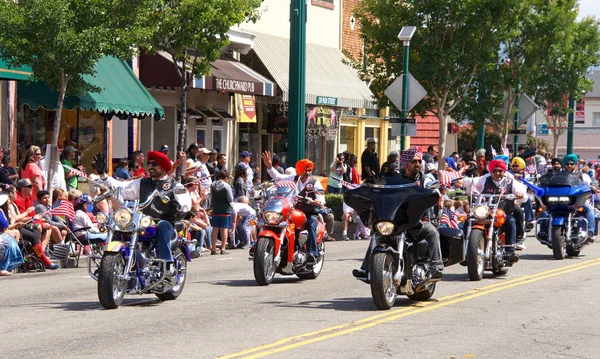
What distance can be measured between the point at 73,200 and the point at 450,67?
737 inches

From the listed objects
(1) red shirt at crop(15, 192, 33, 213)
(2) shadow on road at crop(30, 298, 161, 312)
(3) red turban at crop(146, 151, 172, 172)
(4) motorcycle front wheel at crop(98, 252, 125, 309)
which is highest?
(3) red turban at crop(146, 151, 172, 172)

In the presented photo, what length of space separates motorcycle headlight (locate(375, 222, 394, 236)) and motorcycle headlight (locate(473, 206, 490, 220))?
3752 mm

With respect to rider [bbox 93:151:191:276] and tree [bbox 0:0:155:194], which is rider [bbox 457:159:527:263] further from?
tree [bbox 0:0:155:194]

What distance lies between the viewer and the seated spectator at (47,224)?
18.5 metres

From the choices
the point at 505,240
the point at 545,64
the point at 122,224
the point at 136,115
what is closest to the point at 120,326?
the point at 122,224

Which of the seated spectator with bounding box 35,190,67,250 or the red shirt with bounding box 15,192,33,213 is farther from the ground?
the red shirt with bounding box 15,192,33,213

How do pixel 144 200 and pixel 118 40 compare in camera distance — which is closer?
pixel 144 200

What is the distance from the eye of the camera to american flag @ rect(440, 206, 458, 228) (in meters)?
18.5

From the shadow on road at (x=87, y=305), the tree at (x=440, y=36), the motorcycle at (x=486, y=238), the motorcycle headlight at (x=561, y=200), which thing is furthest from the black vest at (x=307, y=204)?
the tree at (x=440, y=36)

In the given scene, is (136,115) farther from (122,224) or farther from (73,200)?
(122,224)

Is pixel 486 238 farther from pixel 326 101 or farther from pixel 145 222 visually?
pixel 326 101

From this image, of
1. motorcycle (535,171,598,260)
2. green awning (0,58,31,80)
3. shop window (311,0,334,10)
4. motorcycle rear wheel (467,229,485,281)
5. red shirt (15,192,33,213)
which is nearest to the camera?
motorcycle rear wheel (467,229,485,281)

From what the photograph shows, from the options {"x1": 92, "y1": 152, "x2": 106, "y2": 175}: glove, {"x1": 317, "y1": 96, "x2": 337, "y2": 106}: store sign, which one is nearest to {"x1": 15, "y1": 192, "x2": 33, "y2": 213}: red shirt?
{"x1": 92, "y1": 152, "x2": 106, "y2": 175}: glove

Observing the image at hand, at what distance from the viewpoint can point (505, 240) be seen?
16641mm
